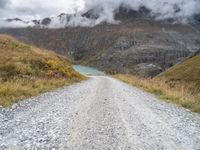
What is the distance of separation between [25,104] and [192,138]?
923 centimetres

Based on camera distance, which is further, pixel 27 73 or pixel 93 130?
pixel 27 73

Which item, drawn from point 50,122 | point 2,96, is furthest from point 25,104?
point 50,122

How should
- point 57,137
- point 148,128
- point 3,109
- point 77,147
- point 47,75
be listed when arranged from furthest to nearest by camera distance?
1. point 47,75
2. point 3,109
3. point 148,128
4. point 57,137
5. point 77,147

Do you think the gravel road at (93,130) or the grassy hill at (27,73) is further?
the grassy hill at (27,73)

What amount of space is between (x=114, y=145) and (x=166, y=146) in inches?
58.3

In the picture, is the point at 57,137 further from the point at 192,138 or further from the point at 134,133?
the point at 192,138

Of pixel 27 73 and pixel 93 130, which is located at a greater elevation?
pixel 27 73

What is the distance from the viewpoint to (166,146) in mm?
9016

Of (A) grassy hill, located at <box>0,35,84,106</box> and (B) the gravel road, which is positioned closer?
(B) the gravel road

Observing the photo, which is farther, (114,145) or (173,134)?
(173,134)

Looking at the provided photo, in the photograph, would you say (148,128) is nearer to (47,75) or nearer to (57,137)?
(57,137)

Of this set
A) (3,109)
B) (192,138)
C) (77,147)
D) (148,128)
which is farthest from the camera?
(3,109)

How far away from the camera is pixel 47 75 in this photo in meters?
36.1

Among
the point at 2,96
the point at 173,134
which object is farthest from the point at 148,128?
the point at 2,96
